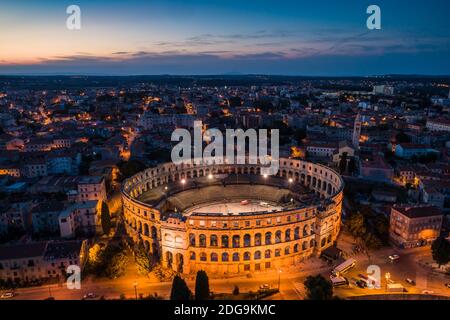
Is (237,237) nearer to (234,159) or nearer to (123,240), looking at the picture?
(123,240)

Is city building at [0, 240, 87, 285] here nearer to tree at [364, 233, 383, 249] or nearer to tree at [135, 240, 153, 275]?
tree at [135, 240, 153, 275]

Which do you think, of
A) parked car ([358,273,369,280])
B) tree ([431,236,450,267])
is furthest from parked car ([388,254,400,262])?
parked car ([358,273,369,280])

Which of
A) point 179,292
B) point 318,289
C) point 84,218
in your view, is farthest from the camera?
point 84,218

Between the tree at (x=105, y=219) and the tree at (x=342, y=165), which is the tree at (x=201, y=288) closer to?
the tree at (x=105, y=219)

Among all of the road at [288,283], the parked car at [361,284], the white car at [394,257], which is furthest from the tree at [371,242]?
the parked car at [361,284]

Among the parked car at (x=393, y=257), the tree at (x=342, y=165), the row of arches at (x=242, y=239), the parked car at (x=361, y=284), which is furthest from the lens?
the tree at (x=342, y=165)

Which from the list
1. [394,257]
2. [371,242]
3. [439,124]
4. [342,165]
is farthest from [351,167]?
[439,124]

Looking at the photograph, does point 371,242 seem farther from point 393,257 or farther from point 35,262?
point 35,262

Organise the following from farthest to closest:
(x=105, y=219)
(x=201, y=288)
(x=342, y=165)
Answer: (x=342, y=165), (x=105, y=219), (x=201, y=288)

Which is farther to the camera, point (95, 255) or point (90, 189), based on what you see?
point (90, 189)
